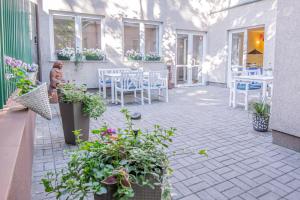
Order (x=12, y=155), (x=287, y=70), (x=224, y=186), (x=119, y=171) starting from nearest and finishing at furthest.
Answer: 1. (x=119, y=171)
2. (x=12, y=155)
3. (x=224, y=186)
4. (x=287, y=70)

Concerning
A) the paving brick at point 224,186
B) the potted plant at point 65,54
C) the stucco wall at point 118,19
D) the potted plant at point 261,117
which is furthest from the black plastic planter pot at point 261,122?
the potted plant at point 65,54

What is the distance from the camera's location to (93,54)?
22.6 feet

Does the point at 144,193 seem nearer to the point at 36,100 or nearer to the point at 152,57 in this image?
the point at 36,100

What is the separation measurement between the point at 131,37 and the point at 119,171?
7.23 metres

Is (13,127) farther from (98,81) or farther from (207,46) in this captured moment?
(207,46)

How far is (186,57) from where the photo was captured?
9.14 metres

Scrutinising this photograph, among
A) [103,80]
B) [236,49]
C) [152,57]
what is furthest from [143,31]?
[236,49]

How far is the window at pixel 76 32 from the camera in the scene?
666 cm

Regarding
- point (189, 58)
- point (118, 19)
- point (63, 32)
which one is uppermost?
point (118, 19)

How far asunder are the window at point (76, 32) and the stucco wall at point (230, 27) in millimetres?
4411

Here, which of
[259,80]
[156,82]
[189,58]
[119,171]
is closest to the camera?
[119,171]

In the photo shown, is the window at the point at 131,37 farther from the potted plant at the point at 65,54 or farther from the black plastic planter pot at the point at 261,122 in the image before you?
the black plastic planter pot at the point at 261,122

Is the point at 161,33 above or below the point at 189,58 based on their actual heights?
above

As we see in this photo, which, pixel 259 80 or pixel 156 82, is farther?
pixel 156 82
